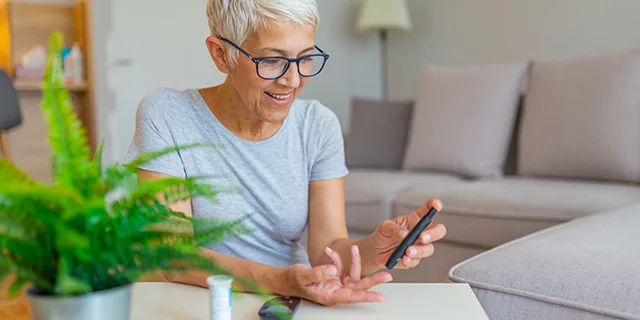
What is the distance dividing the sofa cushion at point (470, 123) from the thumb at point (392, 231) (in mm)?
1731

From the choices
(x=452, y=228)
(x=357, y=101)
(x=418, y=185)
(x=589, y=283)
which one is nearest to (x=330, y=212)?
(x=589, y=283)

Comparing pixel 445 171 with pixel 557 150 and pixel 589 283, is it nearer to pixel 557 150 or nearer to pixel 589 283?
pixel 557 150

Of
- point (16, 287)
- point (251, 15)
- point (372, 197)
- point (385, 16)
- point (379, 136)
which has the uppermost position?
point (385, 16)

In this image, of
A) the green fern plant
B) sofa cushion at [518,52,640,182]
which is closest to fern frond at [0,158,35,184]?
the green fern plant

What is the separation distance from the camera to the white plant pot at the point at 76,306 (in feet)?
1.61

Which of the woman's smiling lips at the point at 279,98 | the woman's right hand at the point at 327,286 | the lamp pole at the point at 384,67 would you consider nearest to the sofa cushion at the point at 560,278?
the woman's right hand at the point at 327,286

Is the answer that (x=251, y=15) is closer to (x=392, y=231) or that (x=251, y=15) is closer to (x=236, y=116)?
(x=236, y=116)

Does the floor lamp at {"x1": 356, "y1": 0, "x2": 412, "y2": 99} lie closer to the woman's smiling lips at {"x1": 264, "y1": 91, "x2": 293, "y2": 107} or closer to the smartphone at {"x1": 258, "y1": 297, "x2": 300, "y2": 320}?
the woman's smiling lips at {"x1": 264, "y1": 91, "x2": 293, "y2": 107}

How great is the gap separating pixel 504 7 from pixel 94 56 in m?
2.59

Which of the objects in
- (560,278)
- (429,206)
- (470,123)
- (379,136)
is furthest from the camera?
(379,136)

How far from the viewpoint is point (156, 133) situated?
1161 millimetres

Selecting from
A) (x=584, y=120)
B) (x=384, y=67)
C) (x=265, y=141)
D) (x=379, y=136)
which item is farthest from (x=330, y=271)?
(x=384, y=67)

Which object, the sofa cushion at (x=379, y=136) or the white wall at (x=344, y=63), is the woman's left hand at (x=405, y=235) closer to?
the sofa cushion at (x=379, y=136)

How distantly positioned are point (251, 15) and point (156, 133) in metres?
0.29
